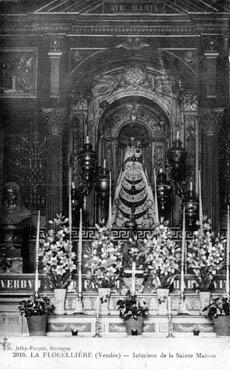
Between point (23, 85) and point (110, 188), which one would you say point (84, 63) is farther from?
point (110, 188)

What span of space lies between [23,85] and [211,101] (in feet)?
11.6

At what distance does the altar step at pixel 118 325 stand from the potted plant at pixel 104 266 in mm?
426

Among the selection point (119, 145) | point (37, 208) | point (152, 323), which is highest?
point (119, 145)

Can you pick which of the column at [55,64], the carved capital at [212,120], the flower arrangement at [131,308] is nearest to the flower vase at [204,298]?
the flower arrangement at [131,308]

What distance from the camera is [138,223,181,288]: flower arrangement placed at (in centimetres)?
1417

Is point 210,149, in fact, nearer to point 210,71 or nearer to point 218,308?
point 210,71

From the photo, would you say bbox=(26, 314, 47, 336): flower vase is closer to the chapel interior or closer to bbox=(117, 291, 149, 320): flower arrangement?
bbox=(117, 291, 149, 320): flower arrangement

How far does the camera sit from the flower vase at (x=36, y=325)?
13.1 metres

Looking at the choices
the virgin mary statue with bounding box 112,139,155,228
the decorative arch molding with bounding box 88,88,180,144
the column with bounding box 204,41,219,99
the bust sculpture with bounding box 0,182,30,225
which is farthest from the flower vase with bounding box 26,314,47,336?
the column with bounding box 204,41,219,99

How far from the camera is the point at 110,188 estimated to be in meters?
16.4

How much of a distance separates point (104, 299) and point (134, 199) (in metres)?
3.28

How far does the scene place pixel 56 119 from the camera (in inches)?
643

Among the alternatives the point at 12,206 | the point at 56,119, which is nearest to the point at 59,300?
the point at 12,206

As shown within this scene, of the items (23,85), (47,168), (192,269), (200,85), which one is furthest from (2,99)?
(192,269)
